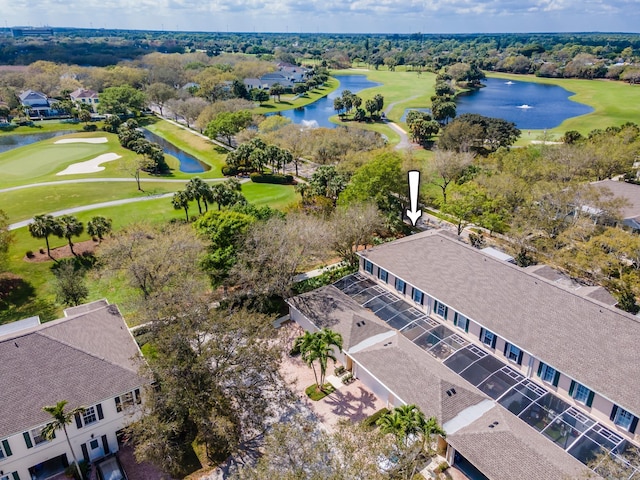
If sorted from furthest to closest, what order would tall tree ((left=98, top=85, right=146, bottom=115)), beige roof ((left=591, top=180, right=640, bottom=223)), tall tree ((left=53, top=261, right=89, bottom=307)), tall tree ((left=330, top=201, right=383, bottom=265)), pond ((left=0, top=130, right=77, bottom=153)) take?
1. tall tree ((left=98, top=85, right=146, bottom=115))
2. pond ((left=0, top=130, right=77, bottom=153))
3. beige roof ((left=591, top=180, right=640, bottom=223))
4. tall tree ((left=330, top=201, right=383, bottom=265))
5. tall tree ((left=53, top=261, right=89, bottom=307))

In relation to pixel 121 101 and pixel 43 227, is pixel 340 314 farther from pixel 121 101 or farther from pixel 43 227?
pixel 121 101

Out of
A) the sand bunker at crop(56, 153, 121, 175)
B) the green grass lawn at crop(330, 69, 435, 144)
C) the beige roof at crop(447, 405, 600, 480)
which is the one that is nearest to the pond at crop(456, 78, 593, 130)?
the green grass lawn at crop(330, 69, 435, 144)

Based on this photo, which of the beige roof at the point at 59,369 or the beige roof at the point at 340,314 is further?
the beige roof at the point at 340,314

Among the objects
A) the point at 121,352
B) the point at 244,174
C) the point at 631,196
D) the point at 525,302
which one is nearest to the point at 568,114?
the point at 631,196

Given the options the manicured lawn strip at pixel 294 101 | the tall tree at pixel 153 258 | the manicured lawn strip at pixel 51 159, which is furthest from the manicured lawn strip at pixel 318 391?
the manicured lawn strip at pixel 294 101

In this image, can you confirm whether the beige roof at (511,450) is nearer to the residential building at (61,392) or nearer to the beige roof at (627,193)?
the residential building at (61,392)

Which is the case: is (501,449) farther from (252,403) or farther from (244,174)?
(244,174)

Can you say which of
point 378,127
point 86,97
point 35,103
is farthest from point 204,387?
point 86,97

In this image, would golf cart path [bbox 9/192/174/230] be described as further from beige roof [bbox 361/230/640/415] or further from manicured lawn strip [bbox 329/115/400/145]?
manicured lawn strip [bbox 329/115/400/145]
